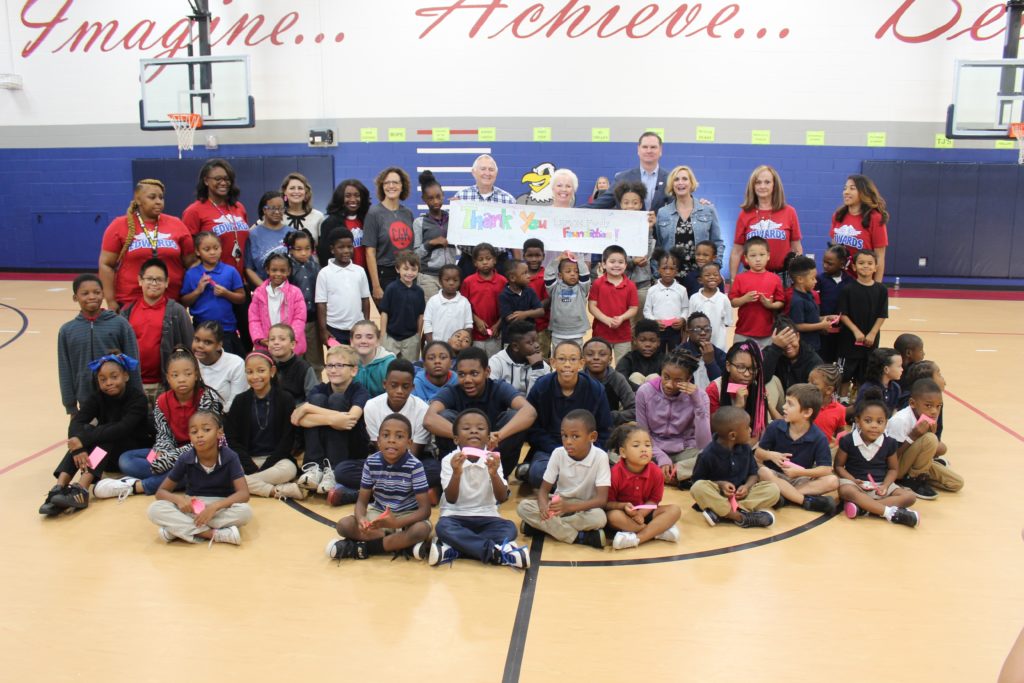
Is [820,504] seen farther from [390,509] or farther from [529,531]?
[390,509]

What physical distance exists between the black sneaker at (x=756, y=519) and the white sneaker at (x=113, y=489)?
11.5 feet

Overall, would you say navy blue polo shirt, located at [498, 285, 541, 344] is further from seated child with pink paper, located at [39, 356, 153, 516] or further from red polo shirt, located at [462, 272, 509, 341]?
seated child with pink paper, located at [39, 356, 153, 516]

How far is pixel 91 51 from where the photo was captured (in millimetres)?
12336

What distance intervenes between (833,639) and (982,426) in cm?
360

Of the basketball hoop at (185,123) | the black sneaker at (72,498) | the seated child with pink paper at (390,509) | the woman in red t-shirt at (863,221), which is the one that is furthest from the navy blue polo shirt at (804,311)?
the basketball hoop at (185,123)

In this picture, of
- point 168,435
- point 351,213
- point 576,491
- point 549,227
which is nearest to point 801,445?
point 576,491

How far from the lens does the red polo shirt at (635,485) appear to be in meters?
4.06

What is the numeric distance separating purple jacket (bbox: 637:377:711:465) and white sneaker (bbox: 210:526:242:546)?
2427 mm

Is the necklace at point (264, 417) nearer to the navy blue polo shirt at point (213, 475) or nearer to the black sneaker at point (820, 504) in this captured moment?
the navy blue polo shirt at point (213, 475)

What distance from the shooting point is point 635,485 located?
406 centimetres

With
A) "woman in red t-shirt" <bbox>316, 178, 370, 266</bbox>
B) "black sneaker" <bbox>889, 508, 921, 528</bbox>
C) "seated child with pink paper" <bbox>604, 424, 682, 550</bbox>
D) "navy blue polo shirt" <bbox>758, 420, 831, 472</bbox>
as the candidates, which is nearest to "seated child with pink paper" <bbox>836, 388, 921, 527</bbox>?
"black sneaker" <bbox>889, 508, 921, 528</bbox>

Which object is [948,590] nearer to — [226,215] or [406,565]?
[406,565]

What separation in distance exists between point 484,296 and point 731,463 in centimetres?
241

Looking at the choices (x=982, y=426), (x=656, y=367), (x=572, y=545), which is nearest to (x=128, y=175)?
(x=656, y=367)
